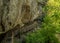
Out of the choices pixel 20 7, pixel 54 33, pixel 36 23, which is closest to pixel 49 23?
pixel 54 33

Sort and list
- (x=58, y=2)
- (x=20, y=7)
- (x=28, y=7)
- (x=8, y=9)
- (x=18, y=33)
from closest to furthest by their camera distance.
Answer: (x=8, y=9)
(x=20, y=7)
(x=28, y=7)
(x=18, y=33)
(x=58, y=2)

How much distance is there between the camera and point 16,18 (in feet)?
37.9

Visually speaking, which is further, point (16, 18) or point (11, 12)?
point (16, 18)

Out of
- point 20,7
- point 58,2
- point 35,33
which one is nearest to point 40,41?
point 35,33

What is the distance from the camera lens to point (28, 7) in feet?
42.4

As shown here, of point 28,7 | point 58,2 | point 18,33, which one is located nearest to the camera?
point 28,7

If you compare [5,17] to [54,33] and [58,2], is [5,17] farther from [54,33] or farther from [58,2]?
[58,2]

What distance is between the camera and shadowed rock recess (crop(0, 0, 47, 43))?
10.9 m

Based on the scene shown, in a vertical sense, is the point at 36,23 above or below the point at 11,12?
below

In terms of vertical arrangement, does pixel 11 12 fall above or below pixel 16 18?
above

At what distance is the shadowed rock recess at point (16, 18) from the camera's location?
10.9 m

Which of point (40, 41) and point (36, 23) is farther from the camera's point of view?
point (36, 23)

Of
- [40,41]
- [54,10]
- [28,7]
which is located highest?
[28,7]

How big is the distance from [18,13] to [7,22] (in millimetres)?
754
